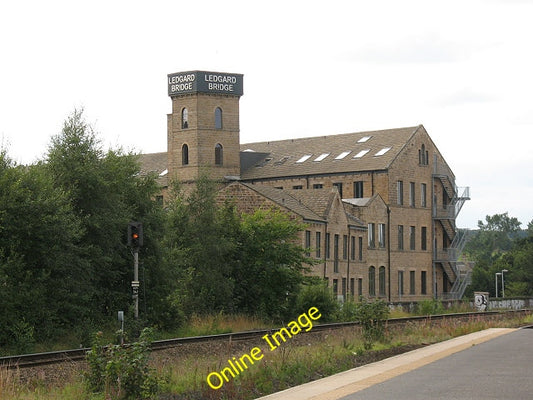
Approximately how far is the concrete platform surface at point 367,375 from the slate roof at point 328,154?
48.4 meters

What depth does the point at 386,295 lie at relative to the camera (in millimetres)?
72188

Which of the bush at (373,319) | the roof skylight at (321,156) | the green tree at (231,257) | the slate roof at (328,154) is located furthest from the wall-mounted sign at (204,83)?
the bush at (373,319)

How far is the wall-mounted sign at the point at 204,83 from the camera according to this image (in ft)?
255

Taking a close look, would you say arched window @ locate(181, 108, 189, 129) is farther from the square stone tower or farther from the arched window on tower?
the arched window on tower

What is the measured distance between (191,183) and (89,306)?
47326mm

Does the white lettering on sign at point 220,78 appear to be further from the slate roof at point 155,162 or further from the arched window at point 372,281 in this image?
the arched window at point 372,281

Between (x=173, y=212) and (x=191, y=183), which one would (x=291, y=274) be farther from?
(x=191, y=183)

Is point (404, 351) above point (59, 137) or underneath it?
underneath

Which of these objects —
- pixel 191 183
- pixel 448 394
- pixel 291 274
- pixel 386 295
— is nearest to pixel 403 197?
pixel 386 295

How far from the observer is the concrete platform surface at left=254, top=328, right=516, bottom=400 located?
15.8m

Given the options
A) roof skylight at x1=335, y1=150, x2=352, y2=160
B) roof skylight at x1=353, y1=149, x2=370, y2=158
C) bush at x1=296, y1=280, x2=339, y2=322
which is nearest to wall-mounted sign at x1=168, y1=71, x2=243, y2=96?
roof skylight at x1=335, y1=150, x2=352, y2=160

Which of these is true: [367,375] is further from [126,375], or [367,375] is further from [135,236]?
[135,236]

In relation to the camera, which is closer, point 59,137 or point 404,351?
point 404,351

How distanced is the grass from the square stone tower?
5017 centimetres
